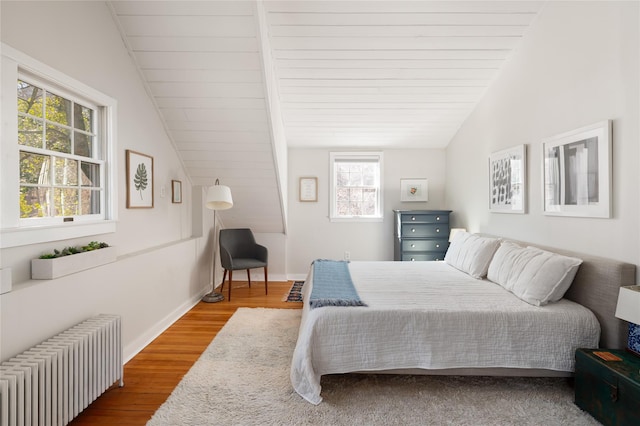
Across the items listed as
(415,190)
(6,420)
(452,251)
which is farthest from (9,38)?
(415,190)

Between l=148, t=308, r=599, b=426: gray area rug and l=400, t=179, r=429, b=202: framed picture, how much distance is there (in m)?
3.24

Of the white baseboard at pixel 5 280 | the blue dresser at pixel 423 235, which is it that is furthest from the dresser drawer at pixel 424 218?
the white baseboard at pixel 5 280

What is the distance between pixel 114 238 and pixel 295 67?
7.63 feet

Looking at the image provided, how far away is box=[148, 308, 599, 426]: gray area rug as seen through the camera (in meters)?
1.94

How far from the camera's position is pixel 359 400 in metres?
2.13

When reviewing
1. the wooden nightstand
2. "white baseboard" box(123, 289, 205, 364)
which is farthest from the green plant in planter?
the wooden nightstand

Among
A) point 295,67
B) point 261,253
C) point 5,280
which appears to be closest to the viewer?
point 5,280

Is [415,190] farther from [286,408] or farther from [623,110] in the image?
[286,408]

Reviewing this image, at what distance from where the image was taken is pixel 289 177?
5324 mm

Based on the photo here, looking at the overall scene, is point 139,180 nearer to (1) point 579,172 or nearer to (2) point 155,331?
(2) point 155,331

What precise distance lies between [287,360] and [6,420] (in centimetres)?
162

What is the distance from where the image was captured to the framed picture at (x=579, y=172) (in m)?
2.31

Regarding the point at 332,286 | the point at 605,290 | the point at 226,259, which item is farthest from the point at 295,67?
the point at 605,290

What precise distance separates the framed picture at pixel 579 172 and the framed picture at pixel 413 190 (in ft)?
7.79
